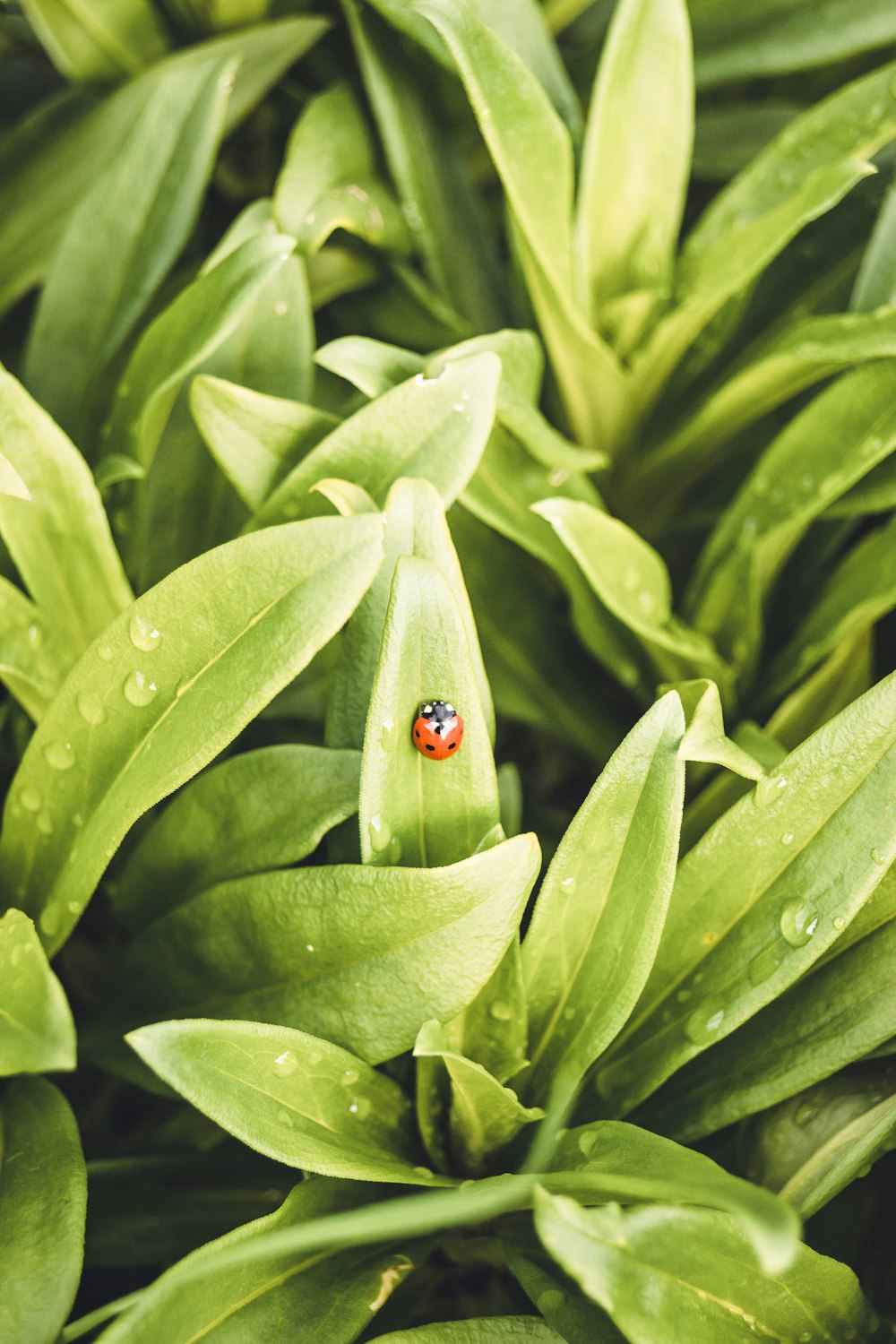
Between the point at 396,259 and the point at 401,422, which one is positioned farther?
the point at 396,259

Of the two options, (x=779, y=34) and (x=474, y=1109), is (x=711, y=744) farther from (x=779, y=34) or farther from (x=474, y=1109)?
(x=779, y=34)

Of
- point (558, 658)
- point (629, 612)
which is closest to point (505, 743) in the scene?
point (558, 658)

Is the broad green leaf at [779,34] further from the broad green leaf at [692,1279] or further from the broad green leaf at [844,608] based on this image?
the broad green leaf at [692,1279]

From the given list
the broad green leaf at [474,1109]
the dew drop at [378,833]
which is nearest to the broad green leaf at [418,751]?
the dew drop at [378,833]

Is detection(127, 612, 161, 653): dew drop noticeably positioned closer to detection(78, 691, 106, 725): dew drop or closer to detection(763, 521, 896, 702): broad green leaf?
detection(78, 691, 106, 725): dew drop

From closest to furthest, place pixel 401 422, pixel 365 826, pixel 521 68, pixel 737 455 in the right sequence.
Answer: pixel 365 826
pixel 401 422
pixel 521 68
pixel 737 455

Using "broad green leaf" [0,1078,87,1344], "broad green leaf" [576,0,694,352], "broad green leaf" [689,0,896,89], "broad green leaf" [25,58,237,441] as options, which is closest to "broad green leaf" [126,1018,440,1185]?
"broad green leaf" [0,1078,87,1344]

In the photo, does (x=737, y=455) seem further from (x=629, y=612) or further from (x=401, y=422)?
(x=401, y=422)
